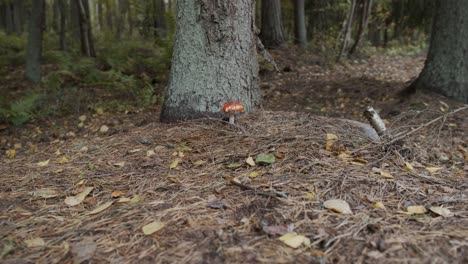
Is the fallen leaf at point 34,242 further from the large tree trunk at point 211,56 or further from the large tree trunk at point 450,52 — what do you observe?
the large tree trunk at point 450,52

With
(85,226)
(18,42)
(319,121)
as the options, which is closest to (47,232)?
(85,226)

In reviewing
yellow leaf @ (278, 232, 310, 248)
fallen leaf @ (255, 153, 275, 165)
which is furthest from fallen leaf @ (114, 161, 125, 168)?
yellow leaf @ (278, 232, 310, 248)

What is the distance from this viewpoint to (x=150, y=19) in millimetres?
15125

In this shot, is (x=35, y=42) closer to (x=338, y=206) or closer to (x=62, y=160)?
(x=62, y=160)

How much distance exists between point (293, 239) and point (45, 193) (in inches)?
58.3

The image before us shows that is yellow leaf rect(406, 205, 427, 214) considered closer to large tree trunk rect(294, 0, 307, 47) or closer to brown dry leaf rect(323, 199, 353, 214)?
brown dry leaf rect(323, 199, 353, 214)

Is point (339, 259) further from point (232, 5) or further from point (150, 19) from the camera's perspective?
point (150, 19)

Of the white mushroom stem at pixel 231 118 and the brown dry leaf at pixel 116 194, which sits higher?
the white mushroom stem at pixel 231 118

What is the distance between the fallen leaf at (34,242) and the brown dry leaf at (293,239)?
3.43ft

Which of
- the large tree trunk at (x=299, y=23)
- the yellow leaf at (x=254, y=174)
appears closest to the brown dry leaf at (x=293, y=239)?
the yellow leaf at (x=254, y=174)

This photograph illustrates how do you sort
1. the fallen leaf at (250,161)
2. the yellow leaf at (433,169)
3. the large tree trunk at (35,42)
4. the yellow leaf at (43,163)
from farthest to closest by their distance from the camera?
the large tree trunk at (35,42), the yellow leaf at (43,163), the yellow leaf at (433,169), the fallen leaf at (250,161)

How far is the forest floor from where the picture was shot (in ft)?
4.94

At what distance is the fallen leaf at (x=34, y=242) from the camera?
61.8 inches

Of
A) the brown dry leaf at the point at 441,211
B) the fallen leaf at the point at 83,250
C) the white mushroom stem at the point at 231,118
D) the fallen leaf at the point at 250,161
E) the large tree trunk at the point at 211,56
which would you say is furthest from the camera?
A: the large tree trunk at the point at 211,56
